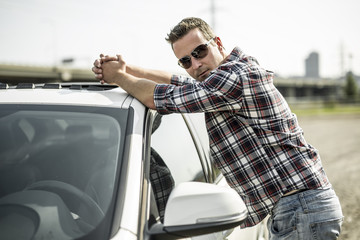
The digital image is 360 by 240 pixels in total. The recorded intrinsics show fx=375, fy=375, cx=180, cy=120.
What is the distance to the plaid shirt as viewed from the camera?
1918 mm

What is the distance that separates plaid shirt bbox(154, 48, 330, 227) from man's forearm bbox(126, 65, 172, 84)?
2.47ft

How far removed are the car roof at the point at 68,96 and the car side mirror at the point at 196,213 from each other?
627mm

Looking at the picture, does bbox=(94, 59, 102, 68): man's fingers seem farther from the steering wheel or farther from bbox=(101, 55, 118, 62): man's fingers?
the steering wheel

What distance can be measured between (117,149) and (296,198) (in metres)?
0.98

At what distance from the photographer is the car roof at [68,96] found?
6.11 feet

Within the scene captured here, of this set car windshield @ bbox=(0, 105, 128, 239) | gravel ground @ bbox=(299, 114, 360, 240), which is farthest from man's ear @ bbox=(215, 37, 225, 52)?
gravel ground @ bbox=(299, 114, 360, 240)

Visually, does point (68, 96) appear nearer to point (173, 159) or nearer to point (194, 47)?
point (173, 159)

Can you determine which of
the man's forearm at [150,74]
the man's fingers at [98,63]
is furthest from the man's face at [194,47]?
the man's fingers at [98,63]

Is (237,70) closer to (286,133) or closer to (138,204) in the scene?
(286,133)

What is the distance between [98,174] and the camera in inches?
64.2

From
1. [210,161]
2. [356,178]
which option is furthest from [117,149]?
[356,178]

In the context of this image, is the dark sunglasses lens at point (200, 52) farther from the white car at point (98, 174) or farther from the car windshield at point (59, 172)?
the car windshield at point (59, 172)

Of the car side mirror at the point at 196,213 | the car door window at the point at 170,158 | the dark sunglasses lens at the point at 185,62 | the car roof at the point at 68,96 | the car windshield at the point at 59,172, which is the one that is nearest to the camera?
the car side mirror at the point at 196,213

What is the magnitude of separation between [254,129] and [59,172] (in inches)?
39.5
